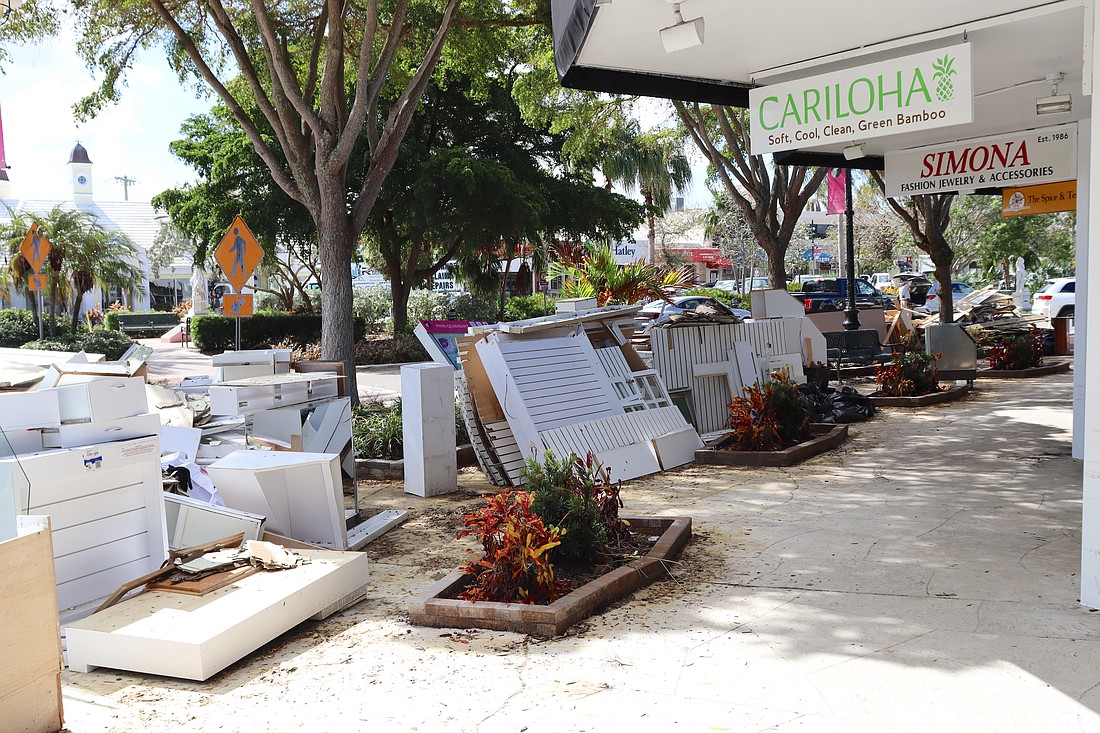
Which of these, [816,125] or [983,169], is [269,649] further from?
[983,169]

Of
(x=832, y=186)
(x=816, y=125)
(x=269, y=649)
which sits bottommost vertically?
(x=269, y=649)

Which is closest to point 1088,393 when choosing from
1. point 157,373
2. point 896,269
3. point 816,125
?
point 816,125

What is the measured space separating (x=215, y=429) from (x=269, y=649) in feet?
11.1

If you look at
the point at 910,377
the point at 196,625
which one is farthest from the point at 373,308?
the point at 196,625

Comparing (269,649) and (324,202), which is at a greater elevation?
Result: (324,202)

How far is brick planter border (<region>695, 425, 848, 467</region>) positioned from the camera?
29.6 feet

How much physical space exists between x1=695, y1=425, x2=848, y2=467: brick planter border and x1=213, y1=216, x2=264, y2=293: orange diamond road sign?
5.98m

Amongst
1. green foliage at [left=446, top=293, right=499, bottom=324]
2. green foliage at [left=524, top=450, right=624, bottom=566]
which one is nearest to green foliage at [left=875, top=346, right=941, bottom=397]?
green foliage at [left=524, top=450, right=624, bottom=566]

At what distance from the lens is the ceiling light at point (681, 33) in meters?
5.67

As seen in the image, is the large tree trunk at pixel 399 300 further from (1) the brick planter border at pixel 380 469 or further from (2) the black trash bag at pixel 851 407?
→ (1) the brick planter border at pixel 380 469

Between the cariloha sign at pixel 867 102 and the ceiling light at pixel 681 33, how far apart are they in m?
1.16

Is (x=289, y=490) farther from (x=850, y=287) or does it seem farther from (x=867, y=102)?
(x=850, y=287)

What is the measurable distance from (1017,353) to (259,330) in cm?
1927

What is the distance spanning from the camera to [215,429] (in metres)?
7.55
